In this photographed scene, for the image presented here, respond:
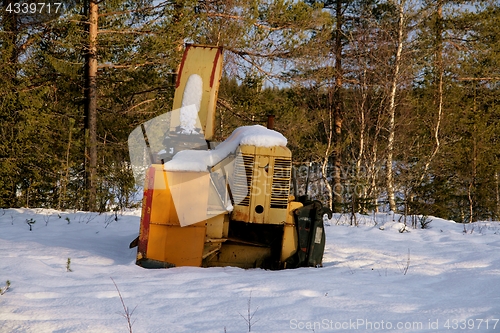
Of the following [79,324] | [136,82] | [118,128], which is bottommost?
[79,324]

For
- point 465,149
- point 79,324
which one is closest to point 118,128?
point 79,324

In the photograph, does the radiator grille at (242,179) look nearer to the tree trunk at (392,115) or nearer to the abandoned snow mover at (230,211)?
the abandoned snow mover at (230,211)

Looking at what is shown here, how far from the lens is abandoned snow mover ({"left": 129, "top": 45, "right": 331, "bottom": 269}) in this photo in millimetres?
5184

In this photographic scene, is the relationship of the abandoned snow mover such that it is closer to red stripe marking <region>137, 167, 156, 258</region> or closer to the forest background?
red stripe marking <region>137, 167, 156, 258</region>

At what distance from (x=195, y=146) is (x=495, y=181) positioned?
16184 mm

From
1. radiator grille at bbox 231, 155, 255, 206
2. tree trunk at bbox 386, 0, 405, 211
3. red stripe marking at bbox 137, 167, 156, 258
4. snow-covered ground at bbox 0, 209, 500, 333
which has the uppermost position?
→ tree trunk at bbox 386, 0, 405, 211

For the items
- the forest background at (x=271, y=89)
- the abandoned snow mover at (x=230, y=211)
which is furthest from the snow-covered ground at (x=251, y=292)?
the forest background at (x=271, y=89)

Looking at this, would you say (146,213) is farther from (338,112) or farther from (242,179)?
(338,112)

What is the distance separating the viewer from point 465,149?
19.2 m

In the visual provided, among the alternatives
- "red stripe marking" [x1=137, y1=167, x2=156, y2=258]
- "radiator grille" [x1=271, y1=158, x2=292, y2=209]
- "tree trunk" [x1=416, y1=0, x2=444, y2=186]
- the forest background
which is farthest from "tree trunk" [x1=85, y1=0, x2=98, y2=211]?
"tree trunk" [x1=416, y1=0, x2=444, y2=186]

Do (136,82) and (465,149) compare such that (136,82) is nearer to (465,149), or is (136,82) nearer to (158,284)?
(158,284)

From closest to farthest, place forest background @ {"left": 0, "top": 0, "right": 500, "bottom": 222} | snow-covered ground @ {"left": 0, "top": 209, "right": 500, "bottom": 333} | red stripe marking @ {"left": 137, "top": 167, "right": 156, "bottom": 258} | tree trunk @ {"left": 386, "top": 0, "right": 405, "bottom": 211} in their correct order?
1. snow-covered ground @ {"left": 0, "top": 209, "right": 500, "bottom": 333}
2. red stripe marking @ {"left": 137, "top": 167, "right": 156, "bottom": 258}
3. forest background @ {"left": 0, "top": 0, "right": 500, "bottom": 222}
4. tree trunk @ {"left": 386, "top": 0, "right": 405, "bottom": 211}

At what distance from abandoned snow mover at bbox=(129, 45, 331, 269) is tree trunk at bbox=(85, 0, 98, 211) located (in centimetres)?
633

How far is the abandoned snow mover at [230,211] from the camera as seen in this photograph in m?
5.18
